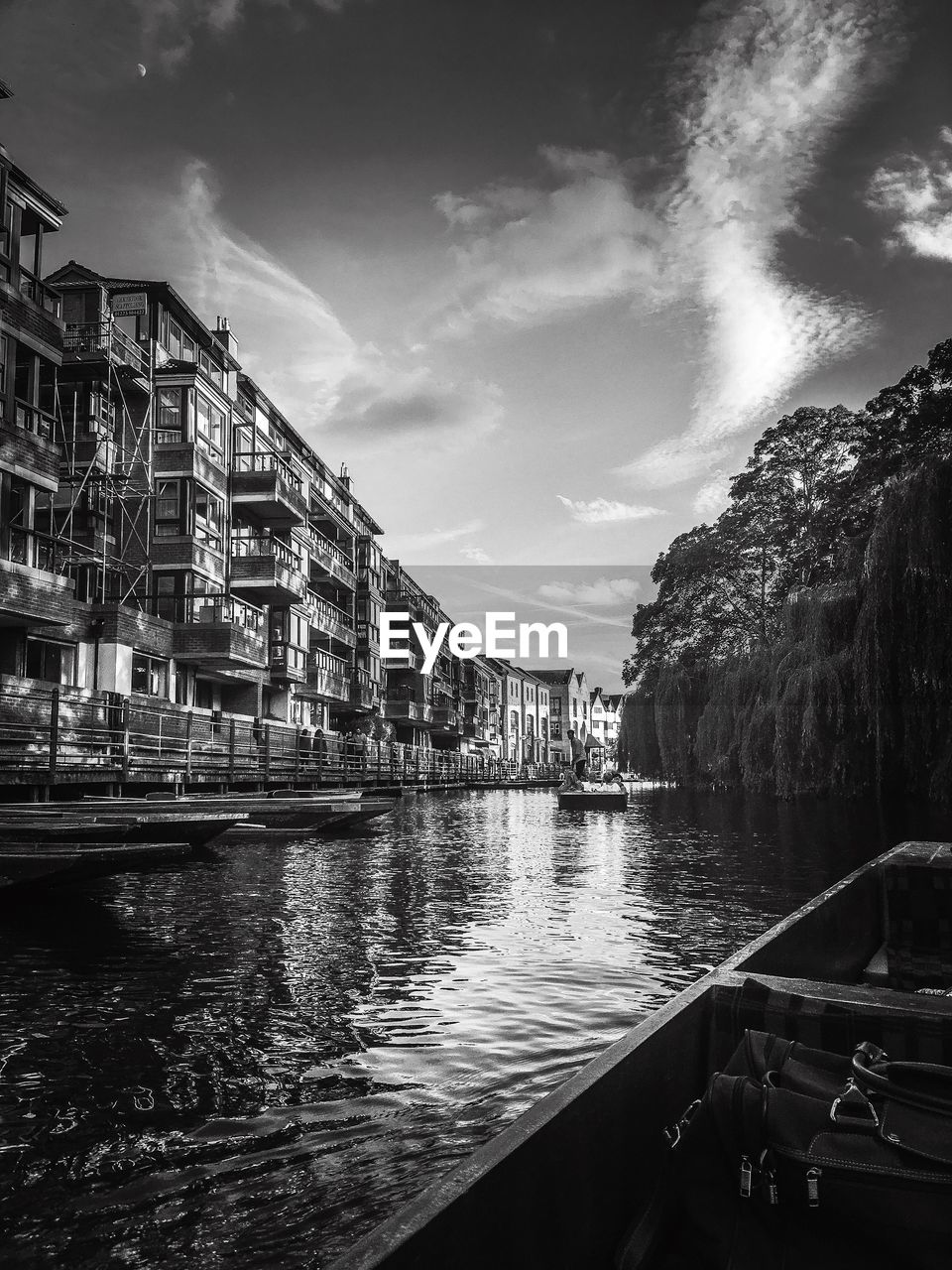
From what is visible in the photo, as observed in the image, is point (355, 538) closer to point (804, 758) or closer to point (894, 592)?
point (804, 758)

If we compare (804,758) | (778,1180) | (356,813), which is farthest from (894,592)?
(778,1180)

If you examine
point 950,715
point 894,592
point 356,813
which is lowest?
point 356,813

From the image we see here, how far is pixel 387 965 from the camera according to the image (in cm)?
840

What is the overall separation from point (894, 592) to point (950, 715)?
2.38m

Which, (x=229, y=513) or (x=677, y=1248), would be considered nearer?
(x=677, y=1248)

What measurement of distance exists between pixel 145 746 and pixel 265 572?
1665 cm

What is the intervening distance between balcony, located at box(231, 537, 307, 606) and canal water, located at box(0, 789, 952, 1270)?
25005 mm

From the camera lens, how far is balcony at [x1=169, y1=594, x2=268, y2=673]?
3403cm

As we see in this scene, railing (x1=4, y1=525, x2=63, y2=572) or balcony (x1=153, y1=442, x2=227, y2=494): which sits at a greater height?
balcony (x1=153, y1=442, x2=227, y2=494)

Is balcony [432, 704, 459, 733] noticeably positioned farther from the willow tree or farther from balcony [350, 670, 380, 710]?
the willow tree

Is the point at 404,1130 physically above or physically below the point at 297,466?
below

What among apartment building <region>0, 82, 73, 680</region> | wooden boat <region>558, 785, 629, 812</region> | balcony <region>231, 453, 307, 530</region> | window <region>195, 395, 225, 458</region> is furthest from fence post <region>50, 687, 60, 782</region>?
balcony <region>231, 453, 307, 530</region>

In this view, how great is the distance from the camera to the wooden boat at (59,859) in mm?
10391

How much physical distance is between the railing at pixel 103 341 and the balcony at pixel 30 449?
172 inches
